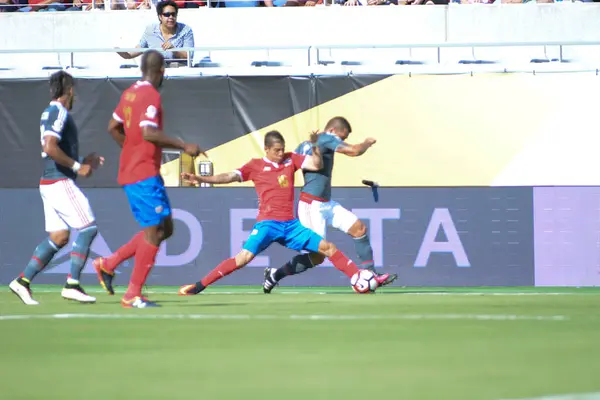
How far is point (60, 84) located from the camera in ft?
37.0

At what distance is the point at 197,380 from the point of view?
18.3ft

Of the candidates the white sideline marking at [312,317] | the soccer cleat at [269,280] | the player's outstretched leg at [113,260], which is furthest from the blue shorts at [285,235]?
the white sideline marking at [312,317]

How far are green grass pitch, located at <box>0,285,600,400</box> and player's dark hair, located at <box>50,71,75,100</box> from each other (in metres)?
1.98

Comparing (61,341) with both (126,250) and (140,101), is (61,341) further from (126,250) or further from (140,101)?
(126,250)

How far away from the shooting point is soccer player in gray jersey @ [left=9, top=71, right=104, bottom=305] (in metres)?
11.2

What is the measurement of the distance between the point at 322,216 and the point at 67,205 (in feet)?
12.6

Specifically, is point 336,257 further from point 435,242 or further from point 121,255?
point 435,242

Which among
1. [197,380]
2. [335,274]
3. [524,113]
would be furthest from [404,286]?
[197,380]

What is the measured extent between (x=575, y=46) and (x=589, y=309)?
1084 centimetres

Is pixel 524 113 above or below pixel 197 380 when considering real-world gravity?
above

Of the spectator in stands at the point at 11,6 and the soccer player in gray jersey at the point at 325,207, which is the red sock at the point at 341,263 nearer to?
the soccer player in gray jersey at the point at 325,207

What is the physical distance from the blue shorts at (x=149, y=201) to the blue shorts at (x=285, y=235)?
9.42ft

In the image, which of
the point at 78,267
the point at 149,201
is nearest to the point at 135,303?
the point at 149,201

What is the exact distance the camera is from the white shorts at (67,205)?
1145 cm
